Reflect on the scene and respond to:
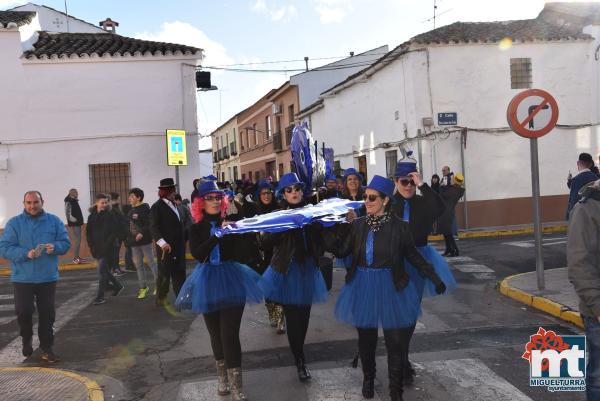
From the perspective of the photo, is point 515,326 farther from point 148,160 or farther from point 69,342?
point 148,160

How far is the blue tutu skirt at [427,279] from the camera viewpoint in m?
4.48

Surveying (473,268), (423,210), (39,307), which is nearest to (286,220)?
(423,210)

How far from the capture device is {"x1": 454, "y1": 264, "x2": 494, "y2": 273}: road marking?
996cm

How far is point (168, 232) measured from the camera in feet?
26.1

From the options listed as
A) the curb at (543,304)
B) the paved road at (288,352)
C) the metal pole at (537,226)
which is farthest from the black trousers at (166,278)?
the metal pole at (537,226)

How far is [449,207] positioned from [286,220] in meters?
7.81

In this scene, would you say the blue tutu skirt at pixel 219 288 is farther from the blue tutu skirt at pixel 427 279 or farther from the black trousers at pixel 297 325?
the blue tutu skirt at pixel 427 279

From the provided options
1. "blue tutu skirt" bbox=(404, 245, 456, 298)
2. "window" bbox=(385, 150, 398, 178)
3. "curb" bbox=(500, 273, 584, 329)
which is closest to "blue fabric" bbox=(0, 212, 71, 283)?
"blue tutu skirt" bbox=(404, 245, 456, 298)

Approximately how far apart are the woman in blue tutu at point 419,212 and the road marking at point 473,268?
5435mm

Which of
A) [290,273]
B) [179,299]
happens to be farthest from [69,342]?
[290,273]

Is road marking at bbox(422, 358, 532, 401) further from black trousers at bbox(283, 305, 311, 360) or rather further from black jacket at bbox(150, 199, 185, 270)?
black jacket at bbox(150, 199, 185, 270)

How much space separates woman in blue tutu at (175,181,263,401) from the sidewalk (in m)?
4.10

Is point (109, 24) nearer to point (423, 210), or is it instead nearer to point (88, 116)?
point (88, 116)

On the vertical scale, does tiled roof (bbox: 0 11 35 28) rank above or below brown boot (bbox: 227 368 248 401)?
above
